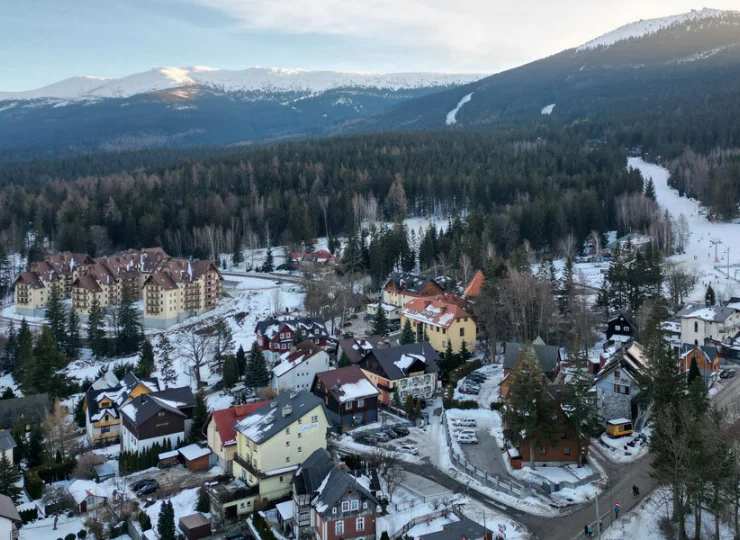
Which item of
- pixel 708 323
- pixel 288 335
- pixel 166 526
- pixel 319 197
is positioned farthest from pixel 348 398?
pixel 319 197

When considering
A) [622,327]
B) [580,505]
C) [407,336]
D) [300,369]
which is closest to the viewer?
[580,505]

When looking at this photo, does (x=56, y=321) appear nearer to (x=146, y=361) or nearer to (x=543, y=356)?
(x=146, y=361)

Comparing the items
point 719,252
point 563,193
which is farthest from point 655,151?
point 719,252

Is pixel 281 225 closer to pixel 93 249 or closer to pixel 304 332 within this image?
pixel 93 249


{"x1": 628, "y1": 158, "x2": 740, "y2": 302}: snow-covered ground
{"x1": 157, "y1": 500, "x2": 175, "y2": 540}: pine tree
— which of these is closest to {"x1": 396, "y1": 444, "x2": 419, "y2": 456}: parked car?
{"x1": 157, "y1": 500, "x2": 175, "y2": 540}: pine tree

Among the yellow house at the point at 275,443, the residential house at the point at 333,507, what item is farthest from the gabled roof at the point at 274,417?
the residential house at the point at 333,507
